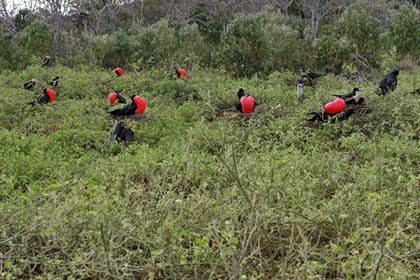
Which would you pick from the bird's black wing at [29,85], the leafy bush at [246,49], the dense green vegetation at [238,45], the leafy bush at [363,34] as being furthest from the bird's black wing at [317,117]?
the bird's black wing at [29,85]

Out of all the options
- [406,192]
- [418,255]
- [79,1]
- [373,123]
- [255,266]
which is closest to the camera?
[255,266]

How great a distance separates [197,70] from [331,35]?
2.70m

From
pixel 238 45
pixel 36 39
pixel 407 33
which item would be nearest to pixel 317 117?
pixel 238 45

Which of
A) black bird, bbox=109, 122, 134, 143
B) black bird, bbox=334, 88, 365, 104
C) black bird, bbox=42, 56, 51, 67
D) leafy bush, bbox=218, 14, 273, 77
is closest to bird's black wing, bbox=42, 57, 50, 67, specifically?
black bird, bbox=42, 56, 51, 67

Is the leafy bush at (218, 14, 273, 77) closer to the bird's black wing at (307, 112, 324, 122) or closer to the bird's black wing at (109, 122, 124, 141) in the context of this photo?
the bird's black wing at (307, 112, 324, 122)

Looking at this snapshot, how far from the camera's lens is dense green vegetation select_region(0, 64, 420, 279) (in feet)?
6.16

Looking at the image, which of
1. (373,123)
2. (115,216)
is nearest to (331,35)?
(373,123)

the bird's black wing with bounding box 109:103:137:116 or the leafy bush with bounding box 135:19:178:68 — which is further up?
the leafy bush with bounding box 135:19:178:68

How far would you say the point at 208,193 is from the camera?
2.66m

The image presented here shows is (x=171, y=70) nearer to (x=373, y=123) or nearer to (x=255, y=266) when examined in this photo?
(x=373, y=123)

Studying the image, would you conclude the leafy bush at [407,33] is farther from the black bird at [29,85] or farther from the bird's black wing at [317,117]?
the black bird at [29,85]

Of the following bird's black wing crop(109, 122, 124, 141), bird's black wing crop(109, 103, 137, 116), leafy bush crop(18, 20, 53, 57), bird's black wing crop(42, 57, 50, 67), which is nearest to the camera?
bird's black wing crop(109, 122, 124, 141)

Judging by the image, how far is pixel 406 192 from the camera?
255 cm

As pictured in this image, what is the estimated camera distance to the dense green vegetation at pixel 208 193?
1.88 meters
